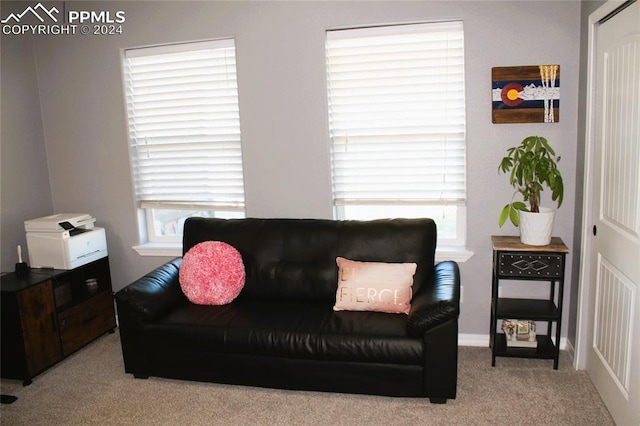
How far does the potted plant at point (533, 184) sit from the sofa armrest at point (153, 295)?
83.4 inches

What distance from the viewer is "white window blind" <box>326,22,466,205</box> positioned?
3412mm

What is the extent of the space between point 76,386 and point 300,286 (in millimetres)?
1518

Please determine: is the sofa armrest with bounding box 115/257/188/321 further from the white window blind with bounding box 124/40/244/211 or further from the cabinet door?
the white window blind with bounding box 124/40/244/211

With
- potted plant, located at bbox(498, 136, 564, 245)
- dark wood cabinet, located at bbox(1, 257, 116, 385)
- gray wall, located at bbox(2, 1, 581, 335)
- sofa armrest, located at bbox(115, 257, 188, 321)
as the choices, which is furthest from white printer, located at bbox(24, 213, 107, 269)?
potted plant, located at bbox(498, 136, 564, 245)

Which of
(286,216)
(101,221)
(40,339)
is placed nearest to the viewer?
(40,339)

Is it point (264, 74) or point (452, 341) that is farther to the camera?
point (264, 74)

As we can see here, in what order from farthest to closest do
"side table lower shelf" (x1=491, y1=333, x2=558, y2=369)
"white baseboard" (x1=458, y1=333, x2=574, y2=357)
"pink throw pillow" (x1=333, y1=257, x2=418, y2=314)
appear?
"white baseboard" (x1=458, y1=333, x2=574, y2=357), "side table lower shelf" (x1=491, y1=333, x2=558, y2=369), "pink throw pillow" (x1=333, y1=257, x2=418, y2=314)

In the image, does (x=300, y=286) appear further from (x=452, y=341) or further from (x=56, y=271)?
(x=56, y=271)

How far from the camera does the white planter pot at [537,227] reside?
3.06 metres

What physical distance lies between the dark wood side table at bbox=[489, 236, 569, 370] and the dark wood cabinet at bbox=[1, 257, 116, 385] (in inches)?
111

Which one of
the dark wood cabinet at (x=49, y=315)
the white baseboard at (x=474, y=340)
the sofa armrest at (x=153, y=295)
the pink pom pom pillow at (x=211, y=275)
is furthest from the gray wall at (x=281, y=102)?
the sofa armrest at (x=153, y=295)

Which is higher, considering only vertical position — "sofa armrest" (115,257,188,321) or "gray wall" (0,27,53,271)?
"gray wall" (0,27,53,271)

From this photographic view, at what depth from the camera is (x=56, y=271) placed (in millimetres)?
3555

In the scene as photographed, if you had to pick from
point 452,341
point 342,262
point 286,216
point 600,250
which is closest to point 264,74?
point 286,216
